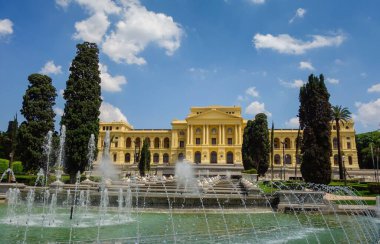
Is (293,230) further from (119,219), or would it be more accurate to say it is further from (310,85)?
(310,85)

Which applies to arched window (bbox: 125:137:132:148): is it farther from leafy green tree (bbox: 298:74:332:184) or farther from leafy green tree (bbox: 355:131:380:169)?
leafy green tree (bbox: 298:74:332:184)

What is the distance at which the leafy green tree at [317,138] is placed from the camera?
90.4 feet

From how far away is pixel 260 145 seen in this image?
48938 millimetres

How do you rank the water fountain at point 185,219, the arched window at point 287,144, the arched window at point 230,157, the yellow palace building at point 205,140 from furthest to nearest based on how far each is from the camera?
the arched window at point 287,144
the arched window at point 230,157
the yellow palace building at point 205,140
the water fountain at point 185,219

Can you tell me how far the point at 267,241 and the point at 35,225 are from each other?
902cm

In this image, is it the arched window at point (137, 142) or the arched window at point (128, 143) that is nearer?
the arched window at point (137, 142)

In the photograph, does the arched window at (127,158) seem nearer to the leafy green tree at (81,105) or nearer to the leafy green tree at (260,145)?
the leafy green tree at (260,145)

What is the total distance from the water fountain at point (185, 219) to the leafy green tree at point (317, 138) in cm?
365

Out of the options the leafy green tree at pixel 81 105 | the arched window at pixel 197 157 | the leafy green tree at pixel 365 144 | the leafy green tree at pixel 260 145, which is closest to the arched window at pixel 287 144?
the leafy green tree at pixel 365 144

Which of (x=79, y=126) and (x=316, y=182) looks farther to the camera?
(x=79, y=126)

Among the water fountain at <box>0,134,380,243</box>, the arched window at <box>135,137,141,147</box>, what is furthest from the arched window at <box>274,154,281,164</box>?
the water fountain at <box>0,134,380,243</box>

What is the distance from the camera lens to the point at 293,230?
1391cm

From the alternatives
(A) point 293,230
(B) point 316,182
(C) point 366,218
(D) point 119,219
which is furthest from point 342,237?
(B) point 316,182

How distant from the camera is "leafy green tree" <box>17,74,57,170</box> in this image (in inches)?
1296
